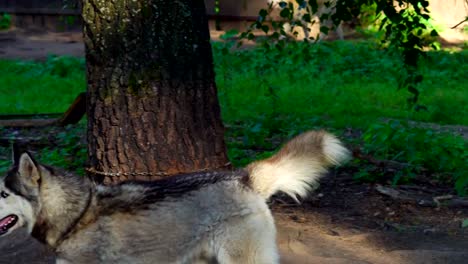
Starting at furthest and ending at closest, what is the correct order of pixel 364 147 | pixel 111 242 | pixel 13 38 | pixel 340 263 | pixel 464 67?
1. pixel 13 38
2. pixel 464 67
3. pixel 364 147
4. pixel 340 263
5. pixel 111 242

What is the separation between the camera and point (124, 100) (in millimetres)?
5445

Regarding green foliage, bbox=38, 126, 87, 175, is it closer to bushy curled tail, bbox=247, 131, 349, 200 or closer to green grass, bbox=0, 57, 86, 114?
green grass, bbox=0, 57, 86, 114

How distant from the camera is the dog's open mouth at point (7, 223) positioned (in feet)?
13.8

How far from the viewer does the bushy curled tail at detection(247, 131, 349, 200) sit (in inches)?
174

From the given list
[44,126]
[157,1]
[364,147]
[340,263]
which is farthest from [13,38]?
[340,263]

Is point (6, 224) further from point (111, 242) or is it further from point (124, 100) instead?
point (124, 100)

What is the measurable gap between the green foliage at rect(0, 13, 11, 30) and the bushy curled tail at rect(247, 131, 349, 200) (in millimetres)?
15268

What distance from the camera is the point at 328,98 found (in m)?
11.4

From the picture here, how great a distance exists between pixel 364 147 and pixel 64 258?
4.56 metres

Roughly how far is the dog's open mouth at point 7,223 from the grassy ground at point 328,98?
3311mm

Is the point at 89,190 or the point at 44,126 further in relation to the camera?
the point at 44,126

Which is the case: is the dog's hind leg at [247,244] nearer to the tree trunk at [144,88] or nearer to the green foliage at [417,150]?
the tree trunk at [144,88]

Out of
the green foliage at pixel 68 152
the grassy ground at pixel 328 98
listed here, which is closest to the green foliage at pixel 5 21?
the grassy ground at pixel 328 98

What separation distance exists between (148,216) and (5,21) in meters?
15.5
